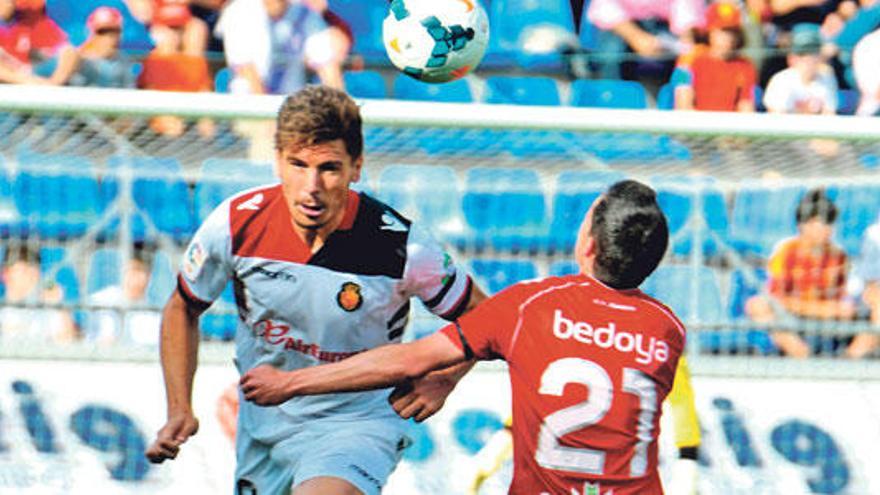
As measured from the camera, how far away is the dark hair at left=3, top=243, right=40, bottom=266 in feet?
24.9

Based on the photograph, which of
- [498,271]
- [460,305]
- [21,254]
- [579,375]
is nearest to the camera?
[579,375]

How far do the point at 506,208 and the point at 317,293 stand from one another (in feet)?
10.2

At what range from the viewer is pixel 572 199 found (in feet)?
25.7

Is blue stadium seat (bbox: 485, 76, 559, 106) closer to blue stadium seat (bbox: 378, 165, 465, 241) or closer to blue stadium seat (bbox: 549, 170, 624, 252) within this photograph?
blue stadium seat (bbox: 549, 170, 624, 252)

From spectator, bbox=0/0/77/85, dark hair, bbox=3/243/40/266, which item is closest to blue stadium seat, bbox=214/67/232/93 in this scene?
spectator, bbox=0/0/77/85

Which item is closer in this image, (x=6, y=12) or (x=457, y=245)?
(x=457, y=245)

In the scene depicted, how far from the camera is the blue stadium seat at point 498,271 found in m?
7.70

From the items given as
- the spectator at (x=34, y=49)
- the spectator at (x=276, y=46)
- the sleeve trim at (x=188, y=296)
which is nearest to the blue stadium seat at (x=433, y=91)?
the spectator at (x=276, y=46)

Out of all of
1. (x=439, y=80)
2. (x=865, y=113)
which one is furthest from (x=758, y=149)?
(x=865, y=113)

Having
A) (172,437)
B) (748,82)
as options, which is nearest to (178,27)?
(748,82)

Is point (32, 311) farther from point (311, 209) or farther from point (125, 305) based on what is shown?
point (311, 209)

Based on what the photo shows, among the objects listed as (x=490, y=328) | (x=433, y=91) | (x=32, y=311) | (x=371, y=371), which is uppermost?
(x=490, y=328)

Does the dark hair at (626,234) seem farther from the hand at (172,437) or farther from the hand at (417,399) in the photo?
the hand at (172,437)

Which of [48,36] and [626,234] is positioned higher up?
[626,234]
